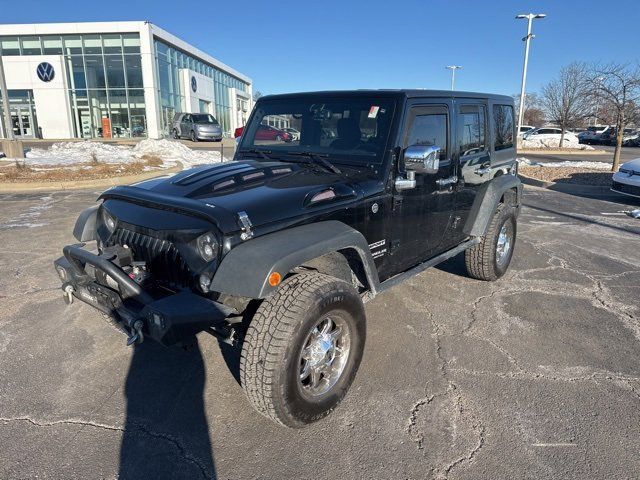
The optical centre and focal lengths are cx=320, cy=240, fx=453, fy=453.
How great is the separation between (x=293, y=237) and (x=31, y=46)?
38.7 metres

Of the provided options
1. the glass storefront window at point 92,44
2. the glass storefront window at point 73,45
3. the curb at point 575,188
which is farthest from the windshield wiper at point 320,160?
the glass storefront window at point 73,45

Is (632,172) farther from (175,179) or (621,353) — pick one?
(175,179)

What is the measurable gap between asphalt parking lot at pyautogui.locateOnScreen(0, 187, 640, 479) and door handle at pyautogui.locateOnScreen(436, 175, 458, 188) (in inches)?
47.4

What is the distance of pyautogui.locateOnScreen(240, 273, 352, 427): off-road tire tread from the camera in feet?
7.70

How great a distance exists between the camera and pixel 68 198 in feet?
31.6

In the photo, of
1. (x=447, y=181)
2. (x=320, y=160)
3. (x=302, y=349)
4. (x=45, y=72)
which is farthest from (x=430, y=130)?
(x=45, y=72)

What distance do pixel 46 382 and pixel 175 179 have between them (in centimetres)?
165

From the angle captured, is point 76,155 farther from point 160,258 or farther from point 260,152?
point 160,258

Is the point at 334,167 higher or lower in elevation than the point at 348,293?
higher

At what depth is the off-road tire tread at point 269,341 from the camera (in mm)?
2348

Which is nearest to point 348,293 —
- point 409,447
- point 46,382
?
point 409,447

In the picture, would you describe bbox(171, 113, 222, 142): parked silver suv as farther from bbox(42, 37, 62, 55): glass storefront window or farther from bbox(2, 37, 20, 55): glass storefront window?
bbox(2, 37, 20, 55): glass storefront window

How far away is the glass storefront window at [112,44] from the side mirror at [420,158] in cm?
3444

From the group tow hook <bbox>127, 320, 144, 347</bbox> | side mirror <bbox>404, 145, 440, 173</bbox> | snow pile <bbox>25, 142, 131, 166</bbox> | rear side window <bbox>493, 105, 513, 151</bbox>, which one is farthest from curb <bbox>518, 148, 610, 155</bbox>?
tow hook <bbox>127, 320, 144, 347</bbox>
